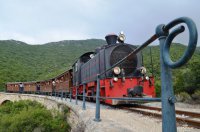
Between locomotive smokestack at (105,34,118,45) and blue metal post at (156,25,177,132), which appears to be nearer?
blue metal post at (156,25,177,132)

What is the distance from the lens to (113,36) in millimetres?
12195

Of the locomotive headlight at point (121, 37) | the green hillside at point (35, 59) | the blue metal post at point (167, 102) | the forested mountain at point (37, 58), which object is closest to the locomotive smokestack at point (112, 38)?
A: the locomotive headlight at point (121, 37)

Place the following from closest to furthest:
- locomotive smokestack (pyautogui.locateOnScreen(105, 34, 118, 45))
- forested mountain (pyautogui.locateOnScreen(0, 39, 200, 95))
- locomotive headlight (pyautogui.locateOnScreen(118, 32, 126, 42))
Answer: locomotive headlight (pyautogui.locateOnScreen(118, 32, 126, 42)), locomotive smokestack (pyautogui.locateOnScreen(105, 34, 118, 45)), forested mountain (pyautogui.locateOnScreen(0, 39, 200, 95))

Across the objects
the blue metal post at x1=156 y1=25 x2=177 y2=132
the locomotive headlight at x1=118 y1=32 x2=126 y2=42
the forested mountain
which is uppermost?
the forested mountain

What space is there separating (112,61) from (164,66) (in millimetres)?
8620

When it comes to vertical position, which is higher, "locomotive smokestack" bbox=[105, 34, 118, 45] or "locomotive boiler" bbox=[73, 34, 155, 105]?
"locomotive smokestack" bbox=[105, 34, 118, 45]

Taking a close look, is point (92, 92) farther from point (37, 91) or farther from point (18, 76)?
point (18, 76)

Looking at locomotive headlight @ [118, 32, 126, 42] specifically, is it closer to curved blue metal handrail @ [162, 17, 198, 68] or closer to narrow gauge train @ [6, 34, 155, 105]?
narrow gauge train @ [6, 34, 155, 105]

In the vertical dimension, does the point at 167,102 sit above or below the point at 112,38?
below

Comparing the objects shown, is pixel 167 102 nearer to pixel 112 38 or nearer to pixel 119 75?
pixel 119 75

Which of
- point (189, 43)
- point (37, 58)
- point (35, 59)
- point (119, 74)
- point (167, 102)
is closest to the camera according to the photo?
point (189, 43)

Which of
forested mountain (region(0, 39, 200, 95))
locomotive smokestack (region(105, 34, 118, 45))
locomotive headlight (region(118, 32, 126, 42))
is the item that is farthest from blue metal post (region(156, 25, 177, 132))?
forested mountain (region(0, 39, 200, 95))

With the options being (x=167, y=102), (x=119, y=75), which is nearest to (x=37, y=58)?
(x=119, y=75)

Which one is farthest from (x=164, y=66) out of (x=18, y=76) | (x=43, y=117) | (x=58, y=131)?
(x=18, y=76)
